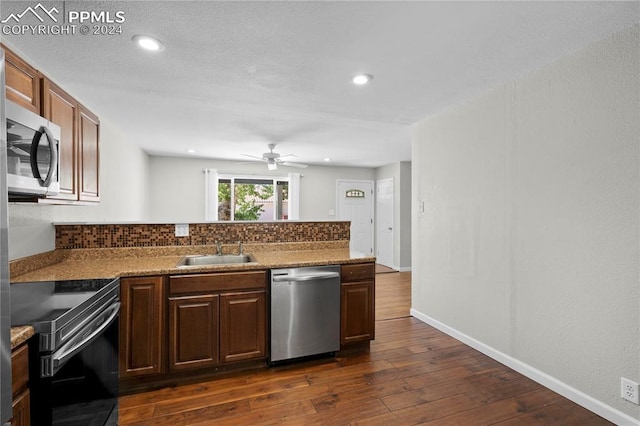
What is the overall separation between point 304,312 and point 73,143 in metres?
2.08

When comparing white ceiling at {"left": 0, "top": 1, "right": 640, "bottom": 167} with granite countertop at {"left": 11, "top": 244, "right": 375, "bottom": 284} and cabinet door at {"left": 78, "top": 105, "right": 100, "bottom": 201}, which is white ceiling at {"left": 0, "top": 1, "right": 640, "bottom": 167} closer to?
cabinet door at {"left": 78, "top": 105, "right": 100, "bottom": 201}

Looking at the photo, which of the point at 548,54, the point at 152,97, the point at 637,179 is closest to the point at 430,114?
the point at 548,54

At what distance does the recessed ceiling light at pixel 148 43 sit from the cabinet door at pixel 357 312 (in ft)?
7.39

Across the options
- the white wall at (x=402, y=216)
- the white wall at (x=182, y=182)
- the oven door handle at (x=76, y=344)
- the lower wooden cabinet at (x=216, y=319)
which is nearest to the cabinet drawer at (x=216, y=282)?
the lower wooden cabinet at (x=216, y=319)

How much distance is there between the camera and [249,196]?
671 centimetres

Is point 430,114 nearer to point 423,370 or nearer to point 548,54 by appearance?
point 548,54

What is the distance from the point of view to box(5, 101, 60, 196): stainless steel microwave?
1.30m

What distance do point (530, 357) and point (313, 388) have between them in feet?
5.59

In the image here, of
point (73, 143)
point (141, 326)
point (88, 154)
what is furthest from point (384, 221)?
point (73, 143)

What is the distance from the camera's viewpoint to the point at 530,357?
2.39 meters

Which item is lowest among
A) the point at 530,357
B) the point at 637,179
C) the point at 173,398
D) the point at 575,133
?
the point at 173,398

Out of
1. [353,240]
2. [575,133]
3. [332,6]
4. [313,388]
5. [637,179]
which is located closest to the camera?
[332,6]

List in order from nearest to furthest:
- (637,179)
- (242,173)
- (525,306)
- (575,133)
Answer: (637,179)
(575,133)
(525,306)
(242,173)

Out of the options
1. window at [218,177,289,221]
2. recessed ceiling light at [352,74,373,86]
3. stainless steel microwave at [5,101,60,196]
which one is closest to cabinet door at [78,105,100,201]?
stainless steel microwave at [5,101,60,196]
